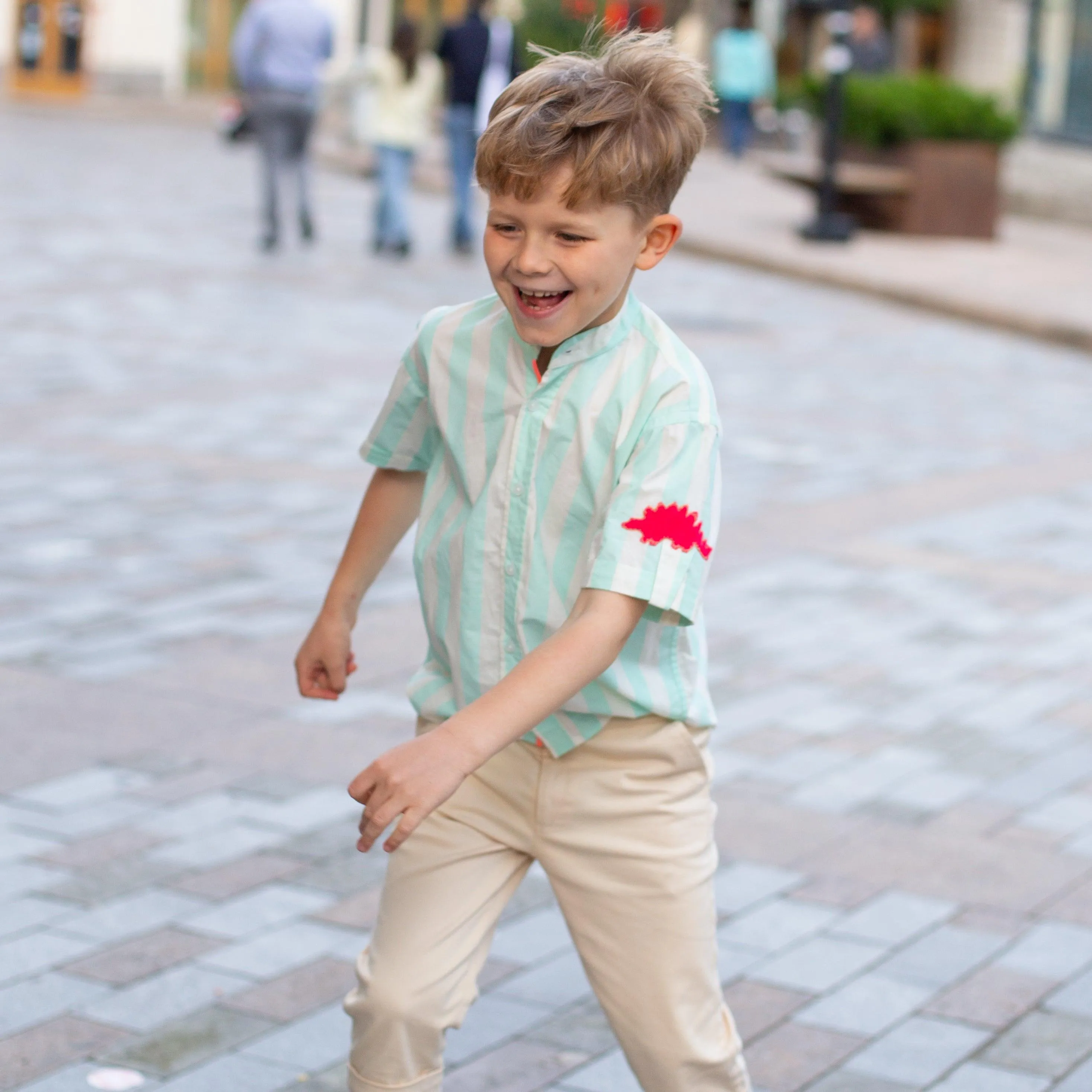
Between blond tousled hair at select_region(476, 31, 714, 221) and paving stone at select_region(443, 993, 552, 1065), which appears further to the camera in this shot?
paving stone at select_region(443, 993, 552, 1065)

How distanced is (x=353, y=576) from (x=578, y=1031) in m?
0.99

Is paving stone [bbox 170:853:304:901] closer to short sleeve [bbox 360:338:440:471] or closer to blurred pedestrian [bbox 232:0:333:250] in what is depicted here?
short sleeve [bbox 360:338:440:471]

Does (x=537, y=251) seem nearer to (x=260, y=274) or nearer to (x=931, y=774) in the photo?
(x=931, y=774)

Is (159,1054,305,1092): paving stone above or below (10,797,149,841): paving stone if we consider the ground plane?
above

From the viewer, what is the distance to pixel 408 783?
6.72ft

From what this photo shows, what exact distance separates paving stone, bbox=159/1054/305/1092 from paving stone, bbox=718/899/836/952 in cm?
96

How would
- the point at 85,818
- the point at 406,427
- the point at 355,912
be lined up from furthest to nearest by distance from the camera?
1. the point at 85,818
2. the point at 355,912
3. the point at 406,427

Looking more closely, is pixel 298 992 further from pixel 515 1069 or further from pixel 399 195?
pixel 399 195

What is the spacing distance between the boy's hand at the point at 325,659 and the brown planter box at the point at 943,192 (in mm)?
16045

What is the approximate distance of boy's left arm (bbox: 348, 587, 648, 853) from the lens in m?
2.05

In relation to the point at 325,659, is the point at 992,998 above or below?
below

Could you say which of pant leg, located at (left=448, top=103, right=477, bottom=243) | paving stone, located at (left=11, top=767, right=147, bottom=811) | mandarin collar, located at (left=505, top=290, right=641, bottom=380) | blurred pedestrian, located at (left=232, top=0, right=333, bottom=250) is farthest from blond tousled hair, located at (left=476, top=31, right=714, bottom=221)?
pant leg, located at (left=448, top=103, right=477, bottom=243)

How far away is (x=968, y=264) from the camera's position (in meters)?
16.5

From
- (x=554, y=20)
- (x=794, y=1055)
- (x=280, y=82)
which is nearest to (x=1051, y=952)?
(x=794, y=1055)
